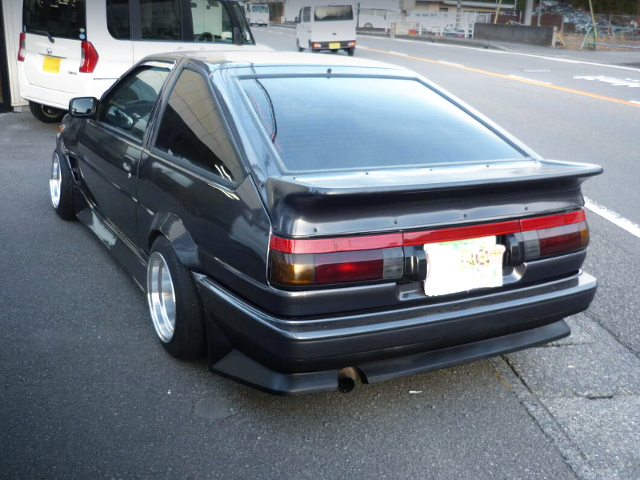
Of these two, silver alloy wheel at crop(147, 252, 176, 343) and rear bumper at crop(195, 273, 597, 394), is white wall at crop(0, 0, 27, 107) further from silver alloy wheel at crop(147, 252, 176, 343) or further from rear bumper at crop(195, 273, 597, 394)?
rear bumper at crop(195, 273, 597, 394)

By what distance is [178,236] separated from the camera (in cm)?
339

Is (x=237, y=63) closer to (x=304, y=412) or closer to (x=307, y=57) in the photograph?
(x=307, y=57)

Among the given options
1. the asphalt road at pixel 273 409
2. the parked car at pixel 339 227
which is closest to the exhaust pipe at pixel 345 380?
the parked car at pixel 339 227

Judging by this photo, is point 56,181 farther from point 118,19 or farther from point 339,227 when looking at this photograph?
point 118,19

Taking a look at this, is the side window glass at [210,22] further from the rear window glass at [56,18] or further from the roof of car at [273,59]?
the roof of car at [273,59]

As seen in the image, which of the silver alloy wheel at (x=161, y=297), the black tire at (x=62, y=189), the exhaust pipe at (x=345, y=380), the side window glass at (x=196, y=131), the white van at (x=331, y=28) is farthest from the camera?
the white van at (x=331, y=28)

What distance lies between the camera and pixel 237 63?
369cm

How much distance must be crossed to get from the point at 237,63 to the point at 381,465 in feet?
6.83

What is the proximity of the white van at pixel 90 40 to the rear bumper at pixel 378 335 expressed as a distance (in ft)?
22.1

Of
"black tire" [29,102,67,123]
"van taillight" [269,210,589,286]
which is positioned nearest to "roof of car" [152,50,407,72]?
"van taillight" [269,210,589,286]

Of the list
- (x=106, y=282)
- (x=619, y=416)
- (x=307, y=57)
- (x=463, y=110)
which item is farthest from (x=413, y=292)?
(x=106, y=282)

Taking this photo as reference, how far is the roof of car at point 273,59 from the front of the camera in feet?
12.4

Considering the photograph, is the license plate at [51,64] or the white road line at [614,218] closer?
the white road line at [614,218]

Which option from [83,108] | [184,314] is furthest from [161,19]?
[184,314]
